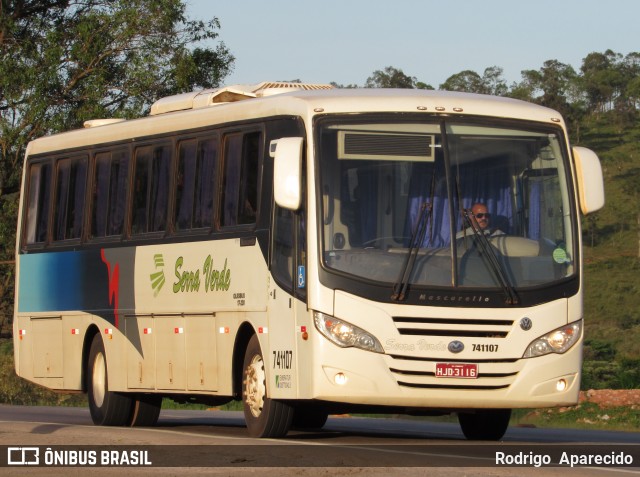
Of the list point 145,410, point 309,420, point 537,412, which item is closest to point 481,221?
point 309,420

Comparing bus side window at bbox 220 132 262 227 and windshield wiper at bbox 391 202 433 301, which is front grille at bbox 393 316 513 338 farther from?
bus side window at bbox 220 132 262 227

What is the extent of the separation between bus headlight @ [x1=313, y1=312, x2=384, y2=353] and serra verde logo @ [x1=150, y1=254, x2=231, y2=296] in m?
2.32

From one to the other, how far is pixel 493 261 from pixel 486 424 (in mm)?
2669

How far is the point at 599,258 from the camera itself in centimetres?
10081

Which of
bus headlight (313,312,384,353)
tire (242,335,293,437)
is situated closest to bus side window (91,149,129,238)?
tire (242,335,293,437)

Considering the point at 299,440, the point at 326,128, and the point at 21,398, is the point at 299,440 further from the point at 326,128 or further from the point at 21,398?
the point at 21,398

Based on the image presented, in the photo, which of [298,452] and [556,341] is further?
[556,341]

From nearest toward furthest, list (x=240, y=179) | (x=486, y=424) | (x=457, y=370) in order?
(x=457, y=370) < (x=240, y=179) < (x=486, y=424)

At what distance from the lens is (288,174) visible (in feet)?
44.5

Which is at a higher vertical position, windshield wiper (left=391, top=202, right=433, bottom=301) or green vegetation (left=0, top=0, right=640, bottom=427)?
green vegetation (left=0, top=0, right=640, bottom=427)

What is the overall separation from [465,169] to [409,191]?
0.59 meters

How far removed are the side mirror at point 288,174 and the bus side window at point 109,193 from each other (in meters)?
4.71

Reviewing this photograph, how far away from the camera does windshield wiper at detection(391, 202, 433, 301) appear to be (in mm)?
13352

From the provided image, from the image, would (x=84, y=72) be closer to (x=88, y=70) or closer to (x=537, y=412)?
(x=88, y=70)
